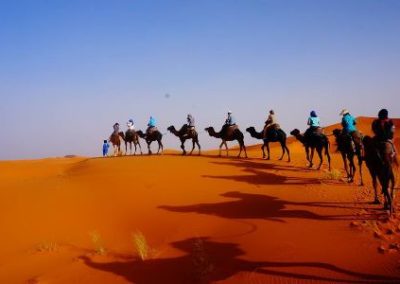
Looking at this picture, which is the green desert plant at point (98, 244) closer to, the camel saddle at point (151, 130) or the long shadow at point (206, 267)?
the long shadow at point (206, 267)

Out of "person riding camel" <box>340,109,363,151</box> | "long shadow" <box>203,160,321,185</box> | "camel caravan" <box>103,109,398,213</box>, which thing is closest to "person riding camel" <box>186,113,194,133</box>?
"camel caravan" <box>103,109,398,213</box>

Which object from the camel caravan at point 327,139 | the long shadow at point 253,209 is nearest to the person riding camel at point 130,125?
the camel caravan at point 327,139

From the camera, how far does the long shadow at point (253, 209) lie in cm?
1230

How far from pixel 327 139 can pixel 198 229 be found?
10.0 metres

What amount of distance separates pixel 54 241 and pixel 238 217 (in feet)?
18.4

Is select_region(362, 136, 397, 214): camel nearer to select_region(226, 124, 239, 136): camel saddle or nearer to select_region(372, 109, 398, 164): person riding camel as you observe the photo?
select_region(372, 109, 398, 164): person riding camel

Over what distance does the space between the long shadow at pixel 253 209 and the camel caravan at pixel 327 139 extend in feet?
5.29

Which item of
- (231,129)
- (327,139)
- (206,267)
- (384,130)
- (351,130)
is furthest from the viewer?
(231,129)

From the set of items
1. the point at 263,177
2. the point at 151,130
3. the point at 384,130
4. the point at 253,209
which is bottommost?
the point at 253,209

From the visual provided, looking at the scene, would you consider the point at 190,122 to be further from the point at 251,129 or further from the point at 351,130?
the point at 351,130

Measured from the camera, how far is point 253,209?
13609 millimetres

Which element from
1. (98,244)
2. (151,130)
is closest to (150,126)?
(151,130)

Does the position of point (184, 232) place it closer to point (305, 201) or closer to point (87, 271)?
point (87, 271)

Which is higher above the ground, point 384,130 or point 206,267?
point 384,130
